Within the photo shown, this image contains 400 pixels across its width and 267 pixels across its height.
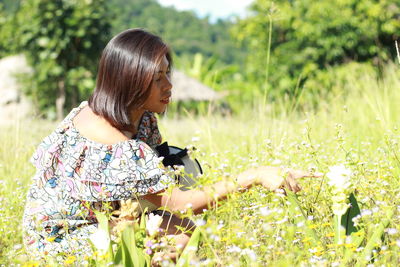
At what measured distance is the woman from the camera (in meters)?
2.33

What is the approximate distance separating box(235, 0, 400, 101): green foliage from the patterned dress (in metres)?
7.81

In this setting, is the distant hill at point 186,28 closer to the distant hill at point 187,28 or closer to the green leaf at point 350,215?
the distant hill at point 187,28

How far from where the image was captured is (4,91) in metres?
12.0

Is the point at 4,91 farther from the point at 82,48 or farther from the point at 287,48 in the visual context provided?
the point at 287,48

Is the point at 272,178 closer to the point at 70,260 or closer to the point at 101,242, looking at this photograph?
the point at 101,242

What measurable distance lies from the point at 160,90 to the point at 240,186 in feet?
2.06

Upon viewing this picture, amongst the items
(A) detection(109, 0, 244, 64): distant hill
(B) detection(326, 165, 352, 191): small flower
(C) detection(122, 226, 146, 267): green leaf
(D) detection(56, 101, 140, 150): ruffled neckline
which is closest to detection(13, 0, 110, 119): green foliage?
(D) detection(56, 101, 140, 150): ruffled neckline

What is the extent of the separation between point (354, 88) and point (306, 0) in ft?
17.8

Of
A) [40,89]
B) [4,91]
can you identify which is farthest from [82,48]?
[4,91]

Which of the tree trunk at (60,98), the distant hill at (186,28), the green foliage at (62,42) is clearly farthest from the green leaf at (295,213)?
the distant hill at (186,28)

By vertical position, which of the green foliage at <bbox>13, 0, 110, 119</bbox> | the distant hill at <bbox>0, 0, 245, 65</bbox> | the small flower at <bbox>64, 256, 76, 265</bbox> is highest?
the small flower at <bbox>64, 256, 76, 265</bbox>

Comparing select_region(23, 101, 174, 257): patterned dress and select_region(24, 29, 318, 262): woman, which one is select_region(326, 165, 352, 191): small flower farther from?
select_region(23, 101, 174, 257): patterned dress

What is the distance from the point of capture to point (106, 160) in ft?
7.93

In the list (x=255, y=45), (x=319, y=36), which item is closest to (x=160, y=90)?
(x=319, y=36)
